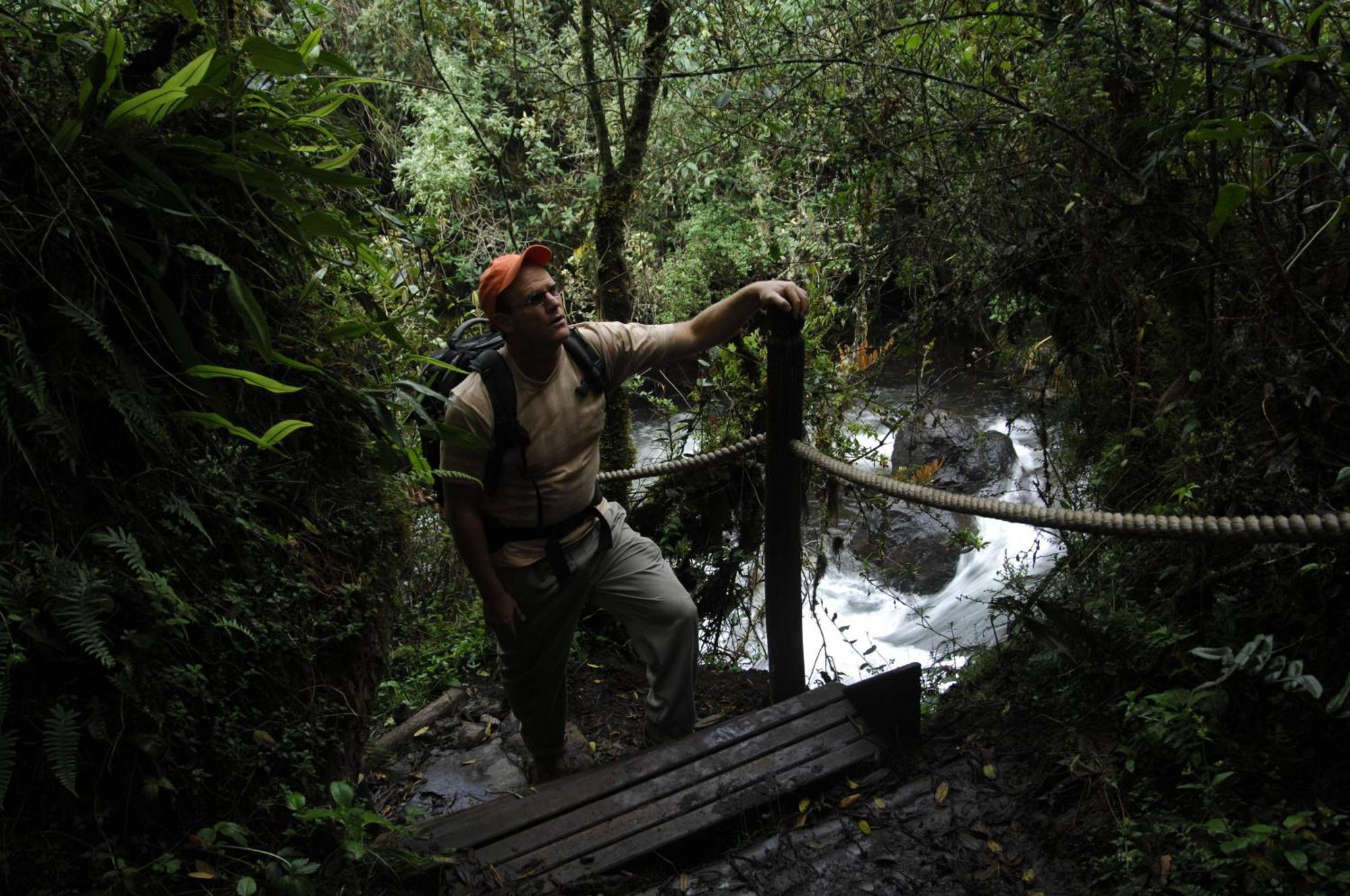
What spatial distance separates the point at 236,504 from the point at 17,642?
62 centimetres

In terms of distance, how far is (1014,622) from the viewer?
348cm

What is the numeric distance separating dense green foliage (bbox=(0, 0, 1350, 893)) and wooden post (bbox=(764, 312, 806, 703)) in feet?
2.67

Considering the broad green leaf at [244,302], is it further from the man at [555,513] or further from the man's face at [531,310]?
the man's face at [531,310]

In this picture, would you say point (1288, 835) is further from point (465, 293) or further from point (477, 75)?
point (465, 293)

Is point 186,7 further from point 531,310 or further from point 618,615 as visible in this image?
point 618,615

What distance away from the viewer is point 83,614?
6.63 ft

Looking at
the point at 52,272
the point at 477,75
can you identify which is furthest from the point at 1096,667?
the point at 477,75

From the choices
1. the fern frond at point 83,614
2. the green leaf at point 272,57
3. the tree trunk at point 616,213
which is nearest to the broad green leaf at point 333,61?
the green leaf at point 272,57

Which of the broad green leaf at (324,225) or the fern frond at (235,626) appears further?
the broad green leaf at (324,225)

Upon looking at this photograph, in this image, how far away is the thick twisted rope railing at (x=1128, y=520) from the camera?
201cm

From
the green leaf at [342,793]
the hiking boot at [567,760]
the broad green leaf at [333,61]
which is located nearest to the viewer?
the green leaf at [342,793]

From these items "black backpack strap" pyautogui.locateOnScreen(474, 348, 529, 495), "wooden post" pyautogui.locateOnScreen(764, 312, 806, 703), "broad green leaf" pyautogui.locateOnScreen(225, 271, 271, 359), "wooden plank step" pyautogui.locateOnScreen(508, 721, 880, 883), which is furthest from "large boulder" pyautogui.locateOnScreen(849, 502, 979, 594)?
"broad green leaf" pyautogui.locateOnScreen(225, 271, 271, 359)

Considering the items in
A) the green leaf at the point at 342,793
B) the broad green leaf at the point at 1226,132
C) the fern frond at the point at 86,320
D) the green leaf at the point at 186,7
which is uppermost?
the green leaf at the point at 186,7

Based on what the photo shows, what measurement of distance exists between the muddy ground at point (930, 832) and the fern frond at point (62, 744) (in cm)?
145
